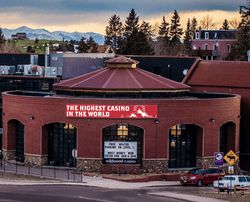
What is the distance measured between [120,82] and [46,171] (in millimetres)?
11243

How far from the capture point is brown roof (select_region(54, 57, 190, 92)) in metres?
53.9

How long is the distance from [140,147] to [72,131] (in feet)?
Answer: 20.7

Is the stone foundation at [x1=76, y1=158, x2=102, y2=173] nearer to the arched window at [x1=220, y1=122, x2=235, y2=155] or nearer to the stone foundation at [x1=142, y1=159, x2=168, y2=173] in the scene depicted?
the stone foundation at [x1=142, y1=159, x2=168, y2=173]

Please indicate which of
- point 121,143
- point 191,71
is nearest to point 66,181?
point 121,143

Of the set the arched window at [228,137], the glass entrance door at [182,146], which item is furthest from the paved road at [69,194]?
the arched window at [228,137]

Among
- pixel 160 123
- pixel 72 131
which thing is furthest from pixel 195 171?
pixel 72 131

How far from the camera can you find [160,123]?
5047cm

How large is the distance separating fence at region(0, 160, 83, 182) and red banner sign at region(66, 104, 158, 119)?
5067mm

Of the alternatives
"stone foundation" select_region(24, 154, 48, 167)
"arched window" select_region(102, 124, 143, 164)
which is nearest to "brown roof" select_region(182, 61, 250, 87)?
"arched window" select_region(102, 124, 143, 164)

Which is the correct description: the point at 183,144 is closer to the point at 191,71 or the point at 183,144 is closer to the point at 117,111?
the point at 117,111

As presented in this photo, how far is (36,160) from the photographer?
170 ft

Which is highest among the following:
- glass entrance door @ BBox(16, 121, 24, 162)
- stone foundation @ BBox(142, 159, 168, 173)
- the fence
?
glass entrance door @ BBox(16, 121, 24, 162)

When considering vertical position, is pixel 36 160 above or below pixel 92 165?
above

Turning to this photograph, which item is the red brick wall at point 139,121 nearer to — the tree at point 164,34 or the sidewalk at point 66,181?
the sidewalk at point 66,181
